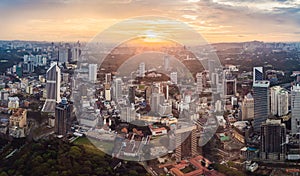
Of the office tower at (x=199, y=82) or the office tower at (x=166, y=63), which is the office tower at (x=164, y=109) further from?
the office tower at (x=199, y=82)

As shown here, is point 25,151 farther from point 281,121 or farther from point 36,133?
point 281,121

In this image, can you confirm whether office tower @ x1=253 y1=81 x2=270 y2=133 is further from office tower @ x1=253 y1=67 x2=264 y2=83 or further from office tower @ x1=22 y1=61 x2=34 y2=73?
office tower @ x1=22 y1=61 x2=34 y2=73

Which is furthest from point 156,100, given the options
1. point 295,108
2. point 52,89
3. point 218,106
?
point 52,89

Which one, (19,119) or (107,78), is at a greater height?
(107,78)

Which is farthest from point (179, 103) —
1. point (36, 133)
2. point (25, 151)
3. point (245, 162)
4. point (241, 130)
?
point (25, 151)

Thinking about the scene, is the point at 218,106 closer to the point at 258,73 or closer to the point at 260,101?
the point at 260,101

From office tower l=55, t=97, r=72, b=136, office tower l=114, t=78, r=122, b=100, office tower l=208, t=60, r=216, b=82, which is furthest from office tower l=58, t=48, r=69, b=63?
office tower l=208, t=60, r=216, b=82

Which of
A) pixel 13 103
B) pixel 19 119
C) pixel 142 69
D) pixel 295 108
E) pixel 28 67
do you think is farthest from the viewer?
pixel 28 67
